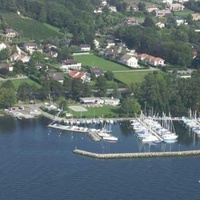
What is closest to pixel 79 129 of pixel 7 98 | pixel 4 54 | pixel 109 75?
pixel 7 98

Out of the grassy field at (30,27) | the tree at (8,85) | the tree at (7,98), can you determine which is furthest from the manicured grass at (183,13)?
the tree at (7,98)

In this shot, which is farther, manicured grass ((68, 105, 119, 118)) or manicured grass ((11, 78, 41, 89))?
manicured grass ((11, 78, 41, 89))

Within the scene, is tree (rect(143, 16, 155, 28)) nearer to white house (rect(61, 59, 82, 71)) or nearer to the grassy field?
the grassy field

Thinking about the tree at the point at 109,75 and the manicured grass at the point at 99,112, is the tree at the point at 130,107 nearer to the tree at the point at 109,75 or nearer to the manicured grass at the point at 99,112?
the manicured grass at the point at 99,112

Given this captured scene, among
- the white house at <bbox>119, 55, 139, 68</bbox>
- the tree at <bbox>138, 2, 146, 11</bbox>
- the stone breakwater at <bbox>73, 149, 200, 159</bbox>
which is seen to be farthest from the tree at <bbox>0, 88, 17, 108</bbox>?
the tree at <bbox>138, 2, 146, 11</bbox>

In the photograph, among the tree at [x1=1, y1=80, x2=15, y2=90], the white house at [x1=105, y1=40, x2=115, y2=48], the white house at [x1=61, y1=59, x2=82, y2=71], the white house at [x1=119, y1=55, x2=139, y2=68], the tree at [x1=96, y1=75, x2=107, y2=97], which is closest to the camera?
the tree at [x1=1, y1=80, x2=15, y2=90]

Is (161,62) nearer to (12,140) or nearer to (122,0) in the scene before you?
(12,140)

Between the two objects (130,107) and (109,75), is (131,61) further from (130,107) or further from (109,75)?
(130,107)

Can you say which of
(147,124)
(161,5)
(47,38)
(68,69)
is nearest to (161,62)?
(68,69)
